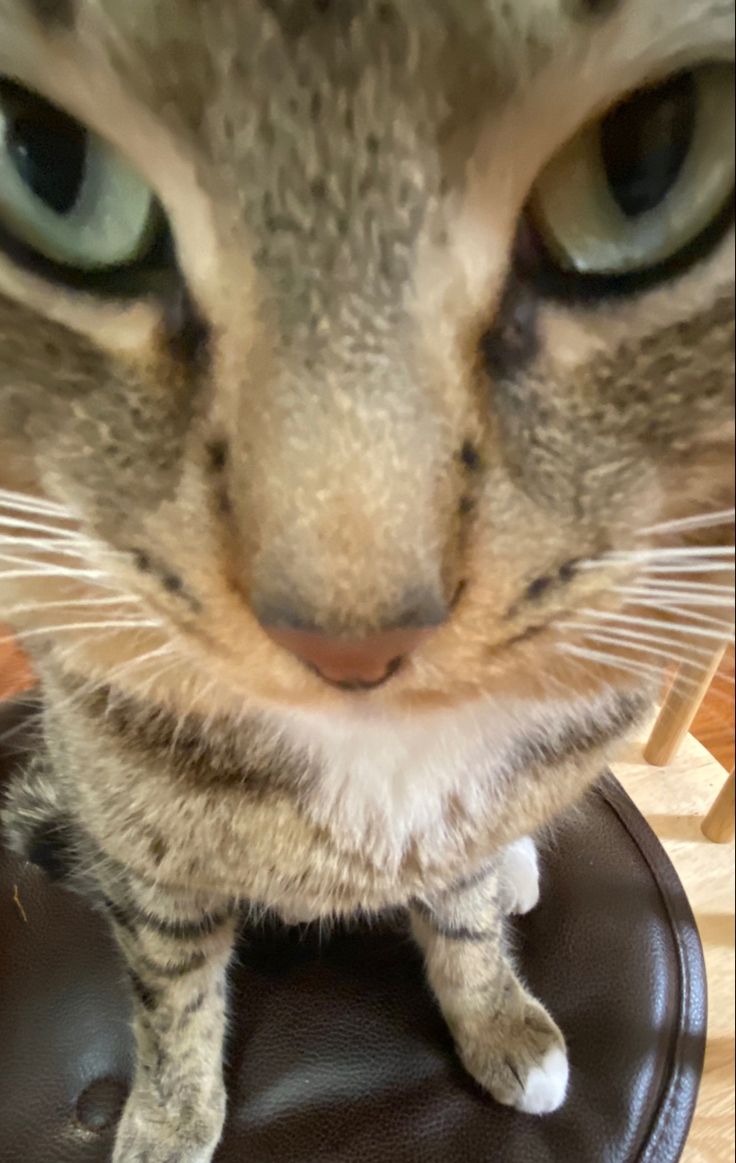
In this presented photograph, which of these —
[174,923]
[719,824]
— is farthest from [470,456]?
[719,824]

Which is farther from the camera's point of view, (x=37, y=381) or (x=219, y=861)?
(x=219, y=861)

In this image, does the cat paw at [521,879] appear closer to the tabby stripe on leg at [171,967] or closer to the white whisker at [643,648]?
the tabby stripe on leg at [171,967]

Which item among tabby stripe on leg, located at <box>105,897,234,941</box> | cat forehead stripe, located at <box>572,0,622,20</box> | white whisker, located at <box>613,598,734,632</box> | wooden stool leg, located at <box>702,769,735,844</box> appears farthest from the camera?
wooden stool leg, located at <box>702,769,735,844</box>

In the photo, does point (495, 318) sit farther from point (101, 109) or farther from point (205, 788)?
point (205, 788)

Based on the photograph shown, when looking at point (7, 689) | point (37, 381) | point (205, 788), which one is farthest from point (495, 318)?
point (7, 689)

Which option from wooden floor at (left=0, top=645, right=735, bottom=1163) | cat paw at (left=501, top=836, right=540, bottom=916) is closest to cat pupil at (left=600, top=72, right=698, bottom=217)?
wooden floor at (left=0, top=645, right=735, bottom=1163)

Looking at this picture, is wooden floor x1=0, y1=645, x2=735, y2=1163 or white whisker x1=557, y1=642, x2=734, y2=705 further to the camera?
wooden floor x1=0, y1=645, x2=735, y2=1163

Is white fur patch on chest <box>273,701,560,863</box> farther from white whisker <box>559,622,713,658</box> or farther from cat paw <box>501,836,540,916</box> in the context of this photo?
cat paw <box>501,836,540,916</box>
